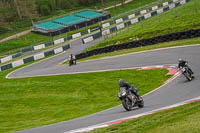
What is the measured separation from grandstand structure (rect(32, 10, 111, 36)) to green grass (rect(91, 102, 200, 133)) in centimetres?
5545

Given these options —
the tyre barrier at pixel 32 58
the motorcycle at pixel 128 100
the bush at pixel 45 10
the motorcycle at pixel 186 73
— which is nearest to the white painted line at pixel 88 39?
the tyre barrier at pixel 32 58

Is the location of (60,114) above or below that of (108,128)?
below

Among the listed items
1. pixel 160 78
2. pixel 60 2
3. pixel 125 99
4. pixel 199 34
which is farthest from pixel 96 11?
pixel 125 99

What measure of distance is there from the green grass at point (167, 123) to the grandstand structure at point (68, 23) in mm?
55453

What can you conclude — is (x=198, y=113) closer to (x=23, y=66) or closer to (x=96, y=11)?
(x=23, y=66)

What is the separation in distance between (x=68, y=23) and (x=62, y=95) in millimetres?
48022

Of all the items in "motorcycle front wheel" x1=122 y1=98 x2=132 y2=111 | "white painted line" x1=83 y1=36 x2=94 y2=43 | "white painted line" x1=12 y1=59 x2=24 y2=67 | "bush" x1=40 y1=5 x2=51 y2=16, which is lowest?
"white painted line" x1=12 y1=59 x2=24 y2=67

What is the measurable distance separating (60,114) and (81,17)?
56.9m

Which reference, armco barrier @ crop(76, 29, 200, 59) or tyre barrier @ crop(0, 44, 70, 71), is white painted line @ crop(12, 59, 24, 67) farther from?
armco barrier @ crop(76, 29, 200, 59)

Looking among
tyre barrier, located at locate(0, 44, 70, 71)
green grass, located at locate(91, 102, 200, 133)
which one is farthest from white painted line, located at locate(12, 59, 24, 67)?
green grass, located at locate(91, 102, 200, 133)

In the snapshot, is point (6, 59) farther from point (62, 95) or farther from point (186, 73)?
point (186, 73)

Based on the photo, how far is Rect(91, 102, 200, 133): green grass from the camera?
920 cm

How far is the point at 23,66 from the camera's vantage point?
4531cm

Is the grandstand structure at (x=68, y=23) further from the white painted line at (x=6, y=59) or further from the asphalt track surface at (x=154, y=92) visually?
the asphalt track surface at (x=154, y=92)
